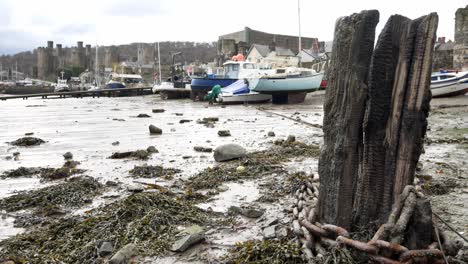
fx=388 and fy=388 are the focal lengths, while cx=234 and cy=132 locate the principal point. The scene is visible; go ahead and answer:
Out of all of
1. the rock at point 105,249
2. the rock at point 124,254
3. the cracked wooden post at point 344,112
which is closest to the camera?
the cracked wooden post at point 344,112

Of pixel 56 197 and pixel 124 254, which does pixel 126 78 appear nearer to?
pixel 56 197

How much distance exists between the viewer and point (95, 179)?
5.79 metres

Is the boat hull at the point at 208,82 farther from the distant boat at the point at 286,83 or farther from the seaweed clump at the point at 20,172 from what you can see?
the seaweed clump at the point at 20,172

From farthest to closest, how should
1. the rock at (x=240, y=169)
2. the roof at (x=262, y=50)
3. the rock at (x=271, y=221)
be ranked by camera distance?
the roof at (x=262, y=50) < the rock at (x=240, y=169) < the rock at (x=271, y=221)

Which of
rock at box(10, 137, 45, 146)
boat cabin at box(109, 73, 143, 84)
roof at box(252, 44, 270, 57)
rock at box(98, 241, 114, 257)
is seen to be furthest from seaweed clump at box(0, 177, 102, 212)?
boat cabin at box(109, 73, 143, 84)

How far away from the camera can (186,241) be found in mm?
3248

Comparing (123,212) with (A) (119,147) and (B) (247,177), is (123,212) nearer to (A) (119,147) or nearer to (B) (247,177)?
(B) (247,177)

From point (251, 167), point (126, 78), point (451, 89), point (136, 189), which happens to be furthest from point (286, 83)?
point (126, 78)

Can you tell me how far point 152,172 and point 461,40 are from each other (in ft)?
87.9

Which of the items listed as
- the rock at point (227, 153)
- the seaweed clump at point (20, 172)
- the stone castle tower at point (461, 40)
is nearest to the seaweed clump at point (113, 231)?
the rock at point (227, 153)

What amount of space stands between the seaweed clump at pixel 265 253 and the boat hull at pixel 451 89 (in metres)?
21.5

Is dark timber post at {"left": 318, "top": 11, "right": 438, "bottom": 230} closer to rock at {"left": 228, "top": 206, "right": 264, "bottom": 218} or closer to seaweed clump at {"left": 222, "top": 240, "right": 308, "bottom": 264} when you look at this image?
seaweed clump at {"left": 222, "top": 240, "right": 308, "bottom": 264}

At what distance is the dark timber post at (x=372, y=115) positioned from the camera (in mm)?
2592

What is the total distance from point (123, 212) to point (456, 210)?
3342 mm
